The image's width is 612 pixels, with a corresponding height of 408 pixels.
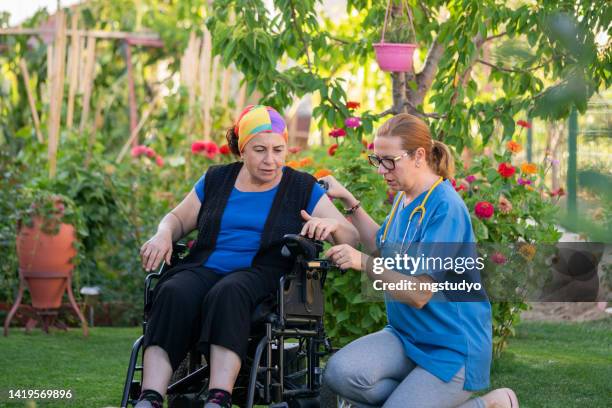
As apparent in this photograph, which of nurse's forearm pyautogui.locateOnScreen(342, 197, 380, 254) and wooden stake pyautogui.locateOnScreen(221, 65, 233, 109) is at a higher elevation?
wooden stake pyautogui.locateOnScreen(221, 65, 233, 109)

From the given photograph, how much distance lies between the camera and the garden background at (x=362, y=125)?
90 centimetres

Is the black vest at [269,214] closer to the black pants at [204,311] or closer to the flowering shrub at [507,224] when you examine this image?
the black pants at [204,311]

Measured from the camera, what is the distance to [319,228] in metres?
2.76

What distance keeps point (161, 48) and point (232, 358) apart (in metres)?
7.51

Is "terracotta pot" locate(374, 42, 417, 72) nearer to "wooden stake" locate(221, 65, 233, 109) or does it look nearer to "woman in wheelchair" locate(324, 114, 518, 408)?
"woman in wheelchair" locate(324, 114, 518, 408)

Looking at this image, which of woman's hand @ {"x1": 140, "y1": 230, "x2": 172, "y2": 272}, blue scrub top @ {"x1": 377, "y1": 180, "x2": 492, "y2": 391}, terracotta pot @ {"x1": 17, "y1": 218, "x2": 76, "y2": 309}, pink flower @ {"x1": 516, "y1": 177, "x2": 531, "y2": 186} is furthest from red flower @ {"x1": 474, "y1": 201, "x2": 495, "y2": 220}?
terracotta pot @ {"x1": 17, "y1": 218, "x2": 76, "y2": 309}

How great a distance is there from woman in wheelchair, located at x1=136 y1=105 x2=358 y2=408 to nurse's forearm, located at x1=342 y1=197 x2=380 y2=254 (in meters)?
0.04

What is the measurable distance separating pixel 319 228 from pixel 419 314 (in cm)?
44

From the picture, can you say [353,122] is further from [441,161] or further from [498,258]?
[441,161]

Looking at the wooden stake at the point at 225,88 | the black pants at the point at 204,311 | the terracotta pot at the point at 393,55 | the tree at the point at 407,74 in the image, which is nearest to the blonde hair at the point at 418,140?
the black pants at the point at 204,311

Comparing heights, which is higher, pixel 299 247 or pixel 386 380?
pixel 299 247

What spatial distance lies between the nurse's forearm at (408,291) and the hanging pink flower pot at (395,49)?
1887mm

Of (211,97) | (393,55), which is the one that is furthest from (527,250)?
(211,97)

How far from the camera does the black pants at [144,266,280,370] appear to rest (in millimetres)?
2678
